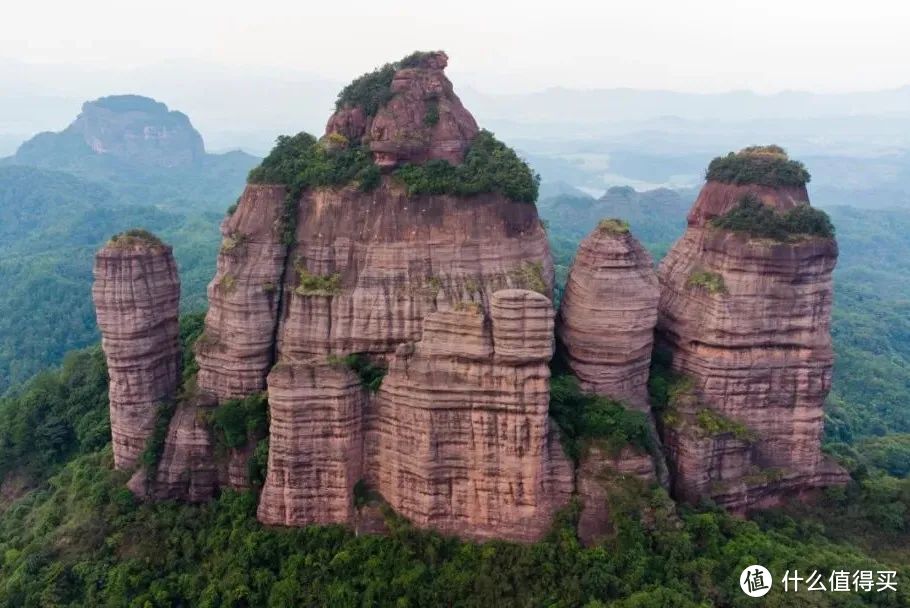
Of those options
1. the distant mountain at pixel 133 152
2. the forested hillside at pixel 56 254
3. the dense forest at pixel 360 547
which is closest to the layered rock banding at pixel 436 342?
the dense forest at pixel 360 547

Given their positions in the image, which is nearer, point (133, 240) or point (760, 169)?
point (133, 240)

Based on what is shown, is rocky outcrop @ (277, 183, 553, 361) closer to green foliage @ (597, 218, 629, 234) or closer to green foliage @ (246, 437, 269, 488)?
green foliage @ (597, 218, 629, 234)

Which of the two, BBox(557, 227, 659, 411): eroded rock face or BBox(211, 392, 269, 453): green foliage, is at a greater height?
BBox(557, 227, 659, 411): eroded rock face

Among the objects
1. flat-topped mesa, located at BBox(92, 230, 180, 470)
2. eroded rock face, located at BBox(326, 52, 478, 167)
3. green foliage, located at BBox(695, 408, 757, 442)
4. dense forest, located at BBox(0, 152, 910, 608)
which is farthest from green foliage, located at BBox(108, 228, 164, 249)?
green foliage, located at BBox(695, 408, 757, 442)

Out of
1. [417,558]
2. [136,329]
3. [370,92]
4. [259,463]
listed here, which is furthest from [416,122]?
[417,558]

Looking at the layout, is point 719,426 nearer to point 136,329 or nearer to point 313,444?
point 313,444

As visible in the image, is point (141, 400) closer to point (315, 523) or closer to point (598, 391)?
point (315, 523)
